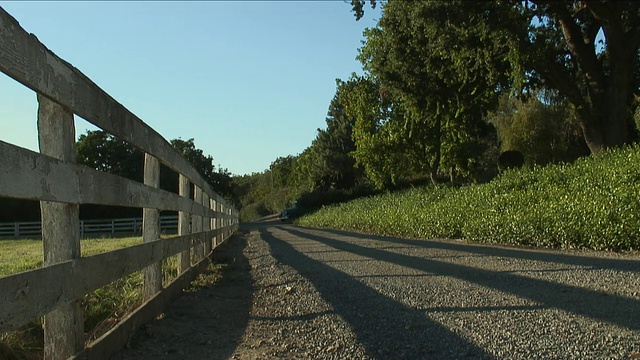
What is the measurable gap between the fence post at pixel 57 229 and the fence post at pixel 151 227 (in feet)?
5.92

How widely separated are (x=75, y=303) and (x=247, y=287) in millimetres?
3805

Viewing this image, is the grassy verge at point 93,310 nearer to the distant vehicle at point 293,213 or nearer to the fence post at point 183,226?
the fence post at point 183,226

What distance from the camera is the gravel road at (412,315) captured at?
11.9 feet

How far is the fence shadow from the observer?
3.54 meters

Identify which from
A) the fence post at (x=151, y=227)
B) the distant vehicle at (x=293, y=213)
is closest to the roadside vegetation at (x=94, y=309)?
the fence post at (x=151, y=227)

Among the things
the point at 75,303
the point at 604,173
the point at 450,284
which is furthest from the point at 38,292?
the point at 604,173

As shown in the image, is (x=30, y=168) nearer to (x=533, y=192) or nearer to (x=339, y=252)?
(x=339, y=252)

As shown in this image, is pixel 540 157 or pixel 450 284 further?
pixel 540 157

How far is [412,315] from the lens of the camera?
450cm

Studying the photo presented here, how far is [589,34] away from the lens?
20.6 m

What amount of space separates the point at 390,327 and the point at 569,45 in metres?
18.5

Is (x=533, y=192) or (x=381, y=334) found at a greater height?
(x=533, y=192)

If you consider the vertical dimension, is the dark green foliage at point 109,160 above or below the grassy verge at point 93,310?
above

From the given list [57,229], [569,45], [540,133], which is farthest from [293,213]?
[57,229]
